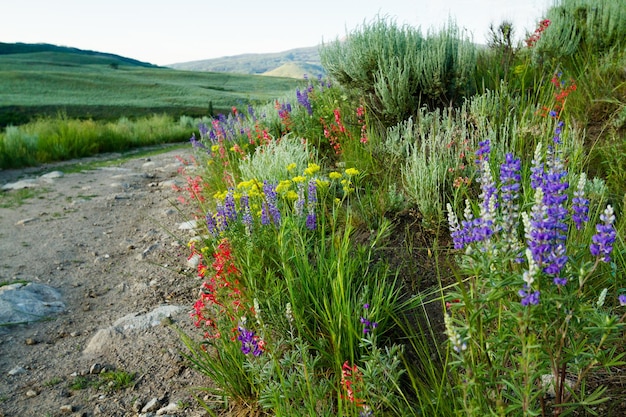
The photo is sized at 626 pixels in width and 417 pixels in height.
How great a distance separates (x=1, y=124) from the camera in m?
17.6

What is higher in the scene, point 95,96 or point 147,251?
point 95,96

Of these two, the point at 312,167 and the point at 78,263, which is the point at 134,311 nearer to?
the point at 78,263

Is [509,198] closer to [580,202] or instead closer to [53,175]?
[580,202]

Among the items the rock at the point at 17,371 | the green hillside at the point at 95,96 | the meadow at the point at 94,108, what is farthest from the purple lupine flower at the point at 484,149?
the green hillside at the point at 95,96

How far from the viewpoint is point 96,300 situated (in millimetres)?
3850

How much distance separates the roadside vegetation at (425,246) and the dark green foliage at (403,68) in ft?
0.09

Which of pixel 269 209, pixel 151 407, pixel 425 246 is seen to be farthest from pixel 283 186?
pixel 151 407

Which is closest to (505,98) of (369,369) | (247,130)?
(247,130)

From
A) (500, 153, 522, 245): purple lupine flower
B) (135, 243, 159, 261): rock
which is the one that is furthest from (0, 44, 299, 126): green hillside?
(500, 153, 522, 245): purple lupine flower

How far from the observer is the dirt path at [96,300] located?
2.65 metres

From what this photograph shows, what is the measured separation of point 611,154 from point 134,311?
391cm

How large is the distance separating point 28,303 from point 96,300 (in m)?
0.48

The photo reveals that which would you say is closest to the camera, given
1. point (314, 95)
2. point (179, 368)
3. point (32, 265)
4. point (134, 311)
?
point (179, 368)

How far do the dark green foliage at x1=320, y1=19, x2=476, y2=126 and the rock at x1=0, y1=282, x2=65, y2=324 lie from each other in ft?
11.5
